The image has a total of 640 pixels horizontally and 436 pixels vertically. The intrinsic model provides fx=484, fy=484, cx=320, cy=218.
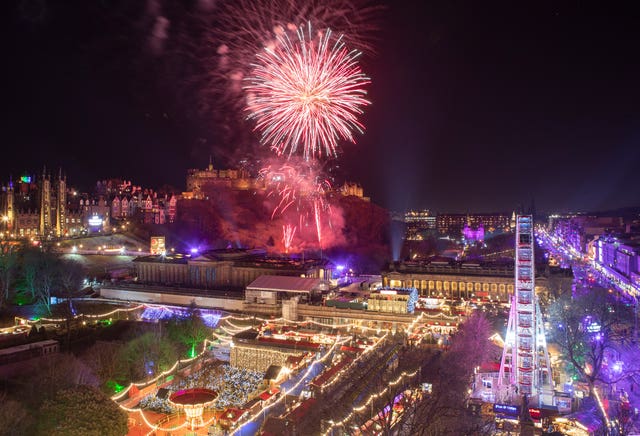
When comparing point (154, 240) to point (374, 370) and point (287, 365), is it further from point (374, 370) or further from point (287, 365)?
point (374, 370)

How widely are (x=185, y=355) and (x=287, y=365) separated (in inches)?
228

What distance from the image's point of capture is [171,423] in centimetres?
1642

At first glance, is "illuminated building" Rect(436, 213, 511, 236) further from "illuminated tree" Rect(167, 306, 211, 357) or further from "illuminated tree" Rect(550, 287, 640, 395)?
"illuminated tree" Rect(167, 306, 211, 357)

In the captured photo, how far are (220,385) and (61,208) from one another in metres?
45.7

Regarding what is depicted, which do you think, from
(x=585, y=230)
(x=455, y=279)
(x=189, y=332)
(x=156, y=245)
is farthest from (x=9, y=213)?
(x=585, y=230)

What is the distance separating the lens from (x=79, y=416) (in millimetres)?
13102

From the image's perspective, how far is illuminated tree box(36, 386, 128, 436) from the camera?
13.0 meters

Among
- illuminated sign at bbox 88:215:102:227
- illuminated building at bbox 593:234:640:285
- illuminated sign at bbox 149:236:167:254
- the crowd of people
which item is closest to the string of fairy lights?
the crowd of people

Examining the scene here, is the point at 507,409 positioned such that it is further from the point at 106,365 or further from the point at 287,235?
the point at 287,235

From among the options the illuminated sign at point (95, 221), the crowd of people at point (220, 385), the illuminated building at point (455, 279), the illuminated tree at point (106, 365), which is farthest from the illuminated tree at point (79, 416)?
the illuminated sign at point (95, 221)

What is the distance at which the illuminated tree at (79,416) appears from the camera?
42.7 ft

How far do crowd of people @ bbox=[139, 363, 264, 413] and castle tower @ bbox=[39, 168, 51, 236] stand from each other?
41.6 m

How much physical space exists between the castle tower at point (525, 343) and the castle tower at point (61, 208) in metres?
52.2

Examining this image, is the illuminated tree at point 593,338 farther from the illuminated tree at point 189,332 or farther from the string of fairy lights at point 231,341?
the illuminated tree at point 189,332
